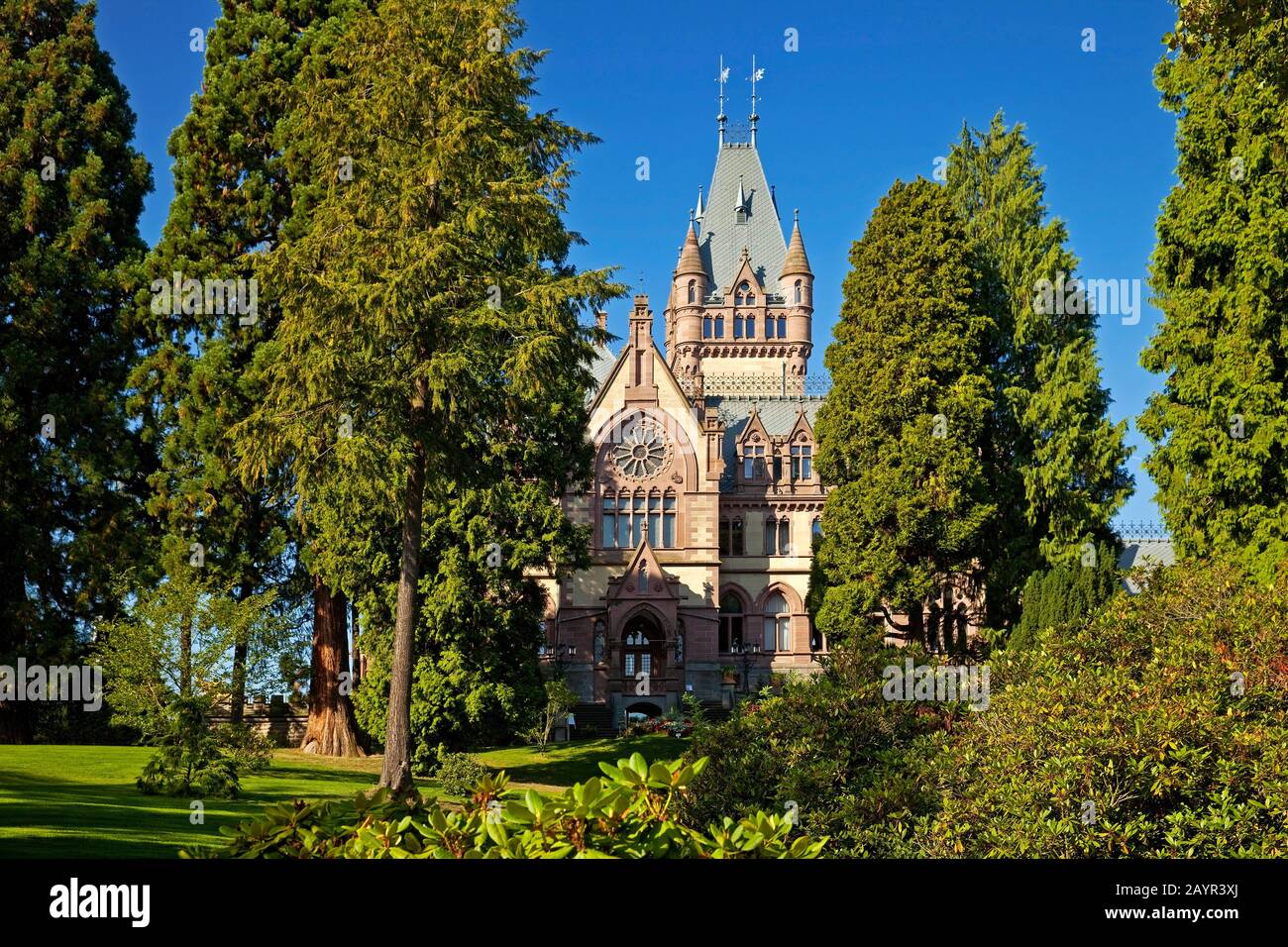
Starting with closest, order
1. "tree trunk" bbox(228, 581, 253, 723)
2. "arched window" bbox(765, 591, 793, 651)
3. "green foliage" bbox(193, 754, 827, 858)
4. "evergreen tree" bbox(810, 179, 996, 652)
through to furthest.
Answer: "green foliage" bbox(193, 754, 827, 858)
"tree trunk" bbox(228, 581, 253, 723)
"evergreen tree" bbox(810, 179, 996, 652)
"arched window" bbox(765, 591, 793, 651)

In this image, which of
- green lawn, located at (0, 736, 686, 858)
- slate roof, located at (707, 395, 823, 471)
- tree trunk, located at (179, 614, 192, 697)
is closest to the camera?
green lawn, located at (0, 736, 686, 858)

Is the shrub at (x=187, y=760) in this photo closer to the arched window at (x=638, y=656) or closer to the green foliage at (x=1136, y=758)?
the green foliage at (x=1136, y=758)

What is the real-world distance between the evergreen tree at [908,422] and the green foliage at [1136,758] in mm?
17280

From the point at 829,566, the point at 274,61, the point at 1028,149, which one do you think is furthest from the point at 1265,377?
the point at 274,61

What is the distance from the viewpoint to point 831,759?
40.0 ft

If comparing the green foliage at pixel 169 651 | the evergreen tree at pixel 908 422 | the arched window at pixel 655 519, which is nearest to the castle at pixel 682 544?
the arched window at pixel 655 519

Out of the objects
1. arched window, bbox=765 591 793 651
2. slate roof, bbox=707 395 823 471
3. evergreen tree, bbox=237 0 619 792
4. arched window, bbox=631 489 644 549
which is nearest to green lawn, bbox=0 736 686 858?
evergreen tree, bbox=237 0 619 792

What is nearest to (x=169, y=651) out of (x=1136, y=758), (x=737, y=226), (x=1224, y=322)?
(x=1136, y=758)

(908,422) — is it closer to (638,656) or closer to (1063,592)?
(1063,592)

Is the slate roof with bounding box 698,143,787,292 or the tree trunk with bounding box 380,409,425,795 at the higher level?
the slate roof with bounding box 698,143,787,292

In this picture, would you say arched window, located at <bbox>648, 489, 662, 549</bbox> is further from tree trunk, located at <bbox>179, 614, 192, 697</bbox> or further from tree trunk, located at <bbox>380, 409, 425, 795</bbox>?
tree trunk, located at <bbox>179, 614, 192, 697</bbox>

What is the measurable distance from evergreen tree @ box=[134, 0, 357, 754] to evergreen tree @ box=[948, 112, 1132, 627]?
17729mm

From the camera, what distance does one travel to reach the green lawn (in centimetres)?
1295
